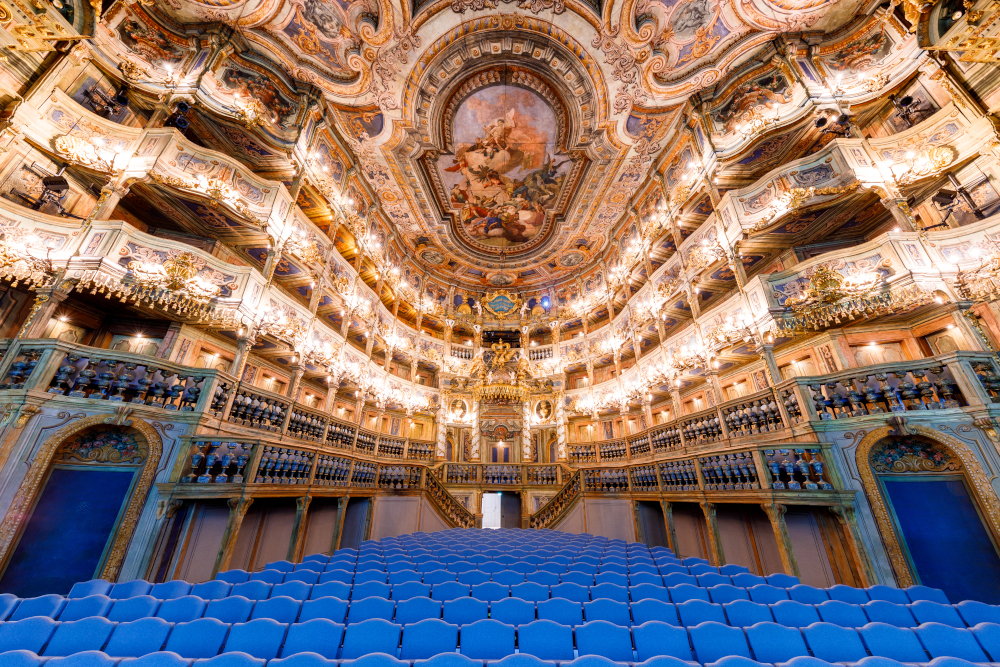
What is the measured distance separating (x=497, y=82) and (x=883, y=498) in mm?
17704

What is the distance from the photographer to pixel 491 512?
2142 cm

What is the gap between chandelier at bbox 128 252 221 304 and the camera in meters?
9.35

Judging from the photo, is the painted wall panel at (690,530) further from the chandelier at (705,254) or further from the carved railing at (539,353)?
the carved railing at (539,353)

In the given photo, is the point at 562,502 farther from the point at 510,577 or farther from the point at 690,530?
the point at 510,577

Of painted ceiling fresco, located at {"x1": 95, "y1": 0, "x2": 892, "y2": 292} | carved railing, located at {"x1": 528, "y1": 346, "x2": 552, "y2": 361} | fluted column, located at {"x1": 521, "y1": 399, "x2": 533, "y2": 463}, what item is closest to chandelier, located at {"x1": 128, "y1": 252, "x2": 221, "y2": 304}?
painted ceiling fresco, located at {"x1": 95, "y1": 0, "x2": 892, "y2": 292}

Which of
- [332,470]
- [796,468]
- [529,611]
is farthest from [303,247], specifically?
[796,468]

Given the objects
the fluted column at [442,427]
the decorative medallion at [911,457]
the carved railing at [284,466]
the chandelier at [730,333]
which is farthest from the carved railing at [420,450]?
the decorative medallion at [911,457]

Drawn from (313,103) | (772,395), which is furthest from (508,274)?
(772,395)

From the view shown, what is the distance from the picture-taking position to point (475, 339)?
24.6 meters

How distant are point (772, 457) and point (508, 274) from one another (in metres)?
19.6

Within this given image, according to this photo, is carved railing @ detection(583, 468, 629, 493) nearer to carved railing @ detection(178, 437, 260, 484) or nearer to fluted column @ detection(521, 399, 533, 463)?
fluted column @ detection(521, 399, 533, 463)

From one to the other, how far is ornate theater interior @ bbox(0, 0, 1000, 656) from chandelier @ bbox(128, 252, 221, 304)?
143 millimetres

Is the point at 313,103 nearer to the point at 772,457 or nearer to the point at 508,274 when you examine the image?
the point at 508,274

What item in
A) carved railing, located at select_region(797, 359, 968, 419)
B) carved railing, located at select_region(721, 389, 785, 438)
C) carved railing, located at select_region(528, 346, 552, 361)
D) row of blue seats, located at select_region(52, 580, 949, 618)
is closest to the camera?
row of blue seats, located at select_region(52, 580, 949, 618)
